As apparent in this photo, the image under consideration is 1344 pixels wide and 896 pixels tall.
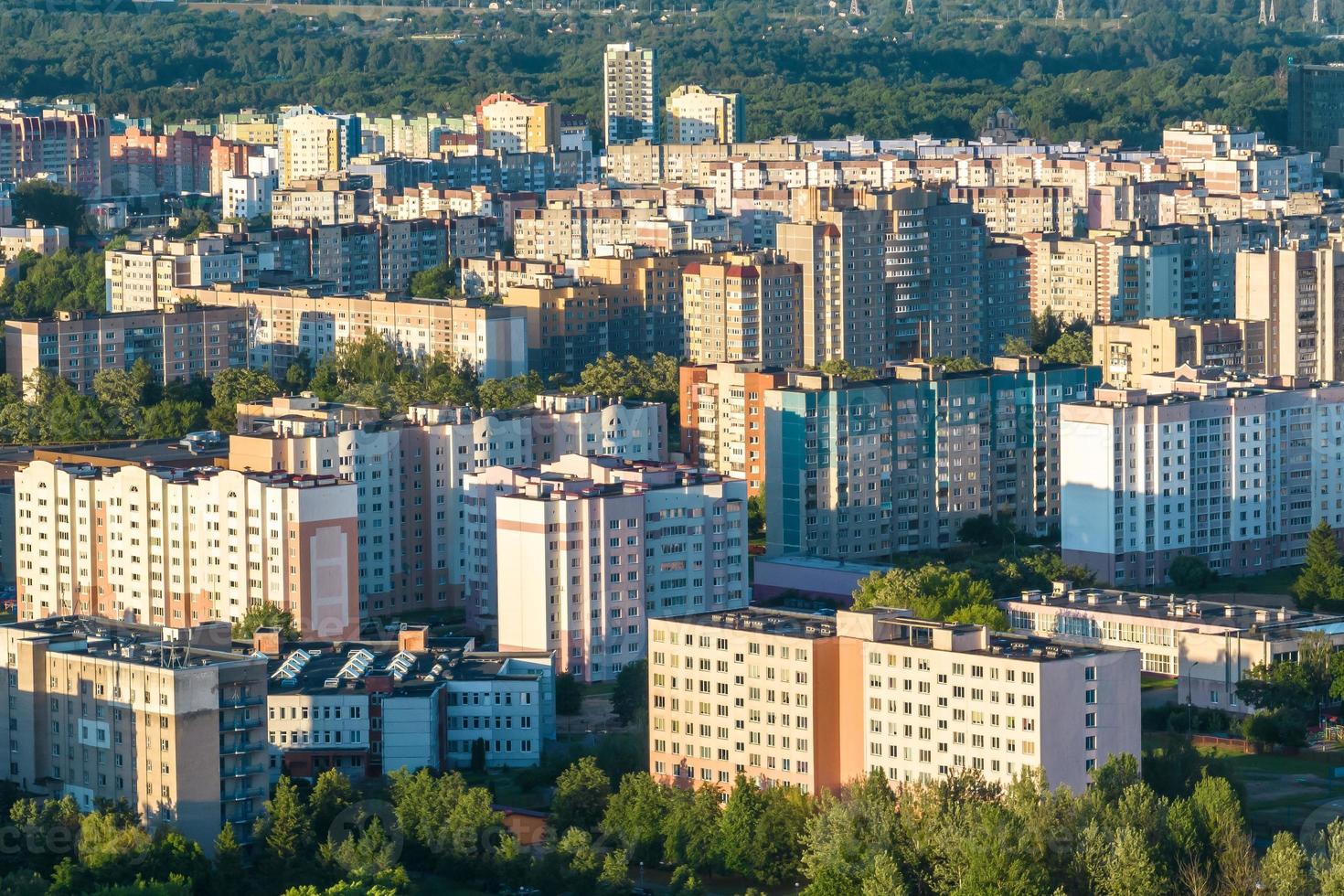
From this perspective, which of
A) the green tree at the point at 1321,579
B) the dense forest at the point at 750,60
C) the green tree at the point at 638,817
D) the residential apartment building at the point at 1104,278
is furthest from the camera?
the dense forest at the point at 750,60

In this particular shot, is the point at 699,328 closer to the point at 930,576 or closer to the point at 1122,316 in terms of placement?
the point at 1122,316

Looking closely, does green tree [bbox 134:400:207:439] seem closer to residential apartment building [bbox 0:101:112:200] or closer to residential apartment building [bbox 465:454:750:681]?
residential apartment building [bbox 465:454:750:681]

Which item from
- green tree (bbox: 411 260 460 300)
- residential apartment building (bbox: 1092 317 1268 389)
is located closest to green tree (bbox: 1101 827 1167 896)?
residential apartment building (bbox: 1092 317 1268 389)

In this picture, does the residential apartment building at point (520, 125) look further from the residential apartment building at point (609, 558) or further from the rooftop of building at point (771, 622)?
the rooftop of building at point (771, 622)

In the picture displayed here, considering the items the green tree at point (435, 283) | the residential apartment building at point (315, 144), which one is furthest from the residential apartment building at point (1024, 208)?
the residential apartment building at point (315, 144)

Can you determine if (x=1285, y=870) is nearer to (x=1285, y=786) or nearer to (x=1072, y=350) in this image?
(x=1285, y=786)
